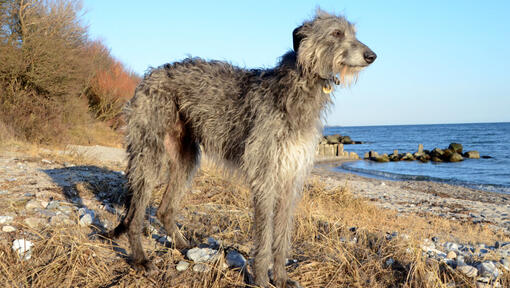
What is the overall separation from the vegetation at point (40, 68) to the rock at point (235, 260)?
11.6m

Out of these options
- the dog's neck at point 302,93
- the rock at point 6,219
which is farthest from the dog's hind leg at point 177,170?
the rock at point 6,219

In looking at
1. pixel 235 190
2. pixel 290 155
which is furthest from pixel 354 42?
pixel 235 190

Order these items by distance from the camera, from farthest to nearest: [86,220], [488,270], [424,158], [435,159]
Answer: [424,158] < [435,159] < [86,220] < [488,270]

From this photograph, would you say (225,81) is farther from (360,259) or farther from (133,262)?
(360,259)

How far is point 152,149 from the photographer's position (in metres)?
4.15

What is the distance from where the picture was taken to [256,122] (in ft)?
11.9

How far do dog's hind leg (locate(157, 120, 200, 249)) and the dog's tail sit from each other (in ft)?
0.76

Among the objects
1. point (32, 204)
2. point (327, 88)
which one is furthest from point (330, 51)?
point (32, 204)

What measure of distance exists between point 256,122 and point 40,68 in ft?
43.1

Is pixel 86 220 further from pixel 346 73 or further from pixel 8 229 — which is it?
pixel 346 73

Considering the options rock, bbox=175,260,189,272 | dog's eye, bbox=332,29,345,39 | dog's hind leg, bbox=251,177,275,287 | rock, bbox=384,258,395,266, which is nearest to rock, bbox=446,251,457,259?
rock, bbox=384,258,395,266

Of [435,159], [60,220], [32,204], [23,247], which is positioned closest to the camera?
[23,247]

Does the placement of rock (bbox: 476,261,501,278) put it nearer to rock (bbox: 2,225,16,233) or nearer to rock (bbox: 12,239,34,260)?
rock (bbox: 12,239,34,260)

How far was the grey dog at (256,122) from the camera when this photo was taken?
3.47m
